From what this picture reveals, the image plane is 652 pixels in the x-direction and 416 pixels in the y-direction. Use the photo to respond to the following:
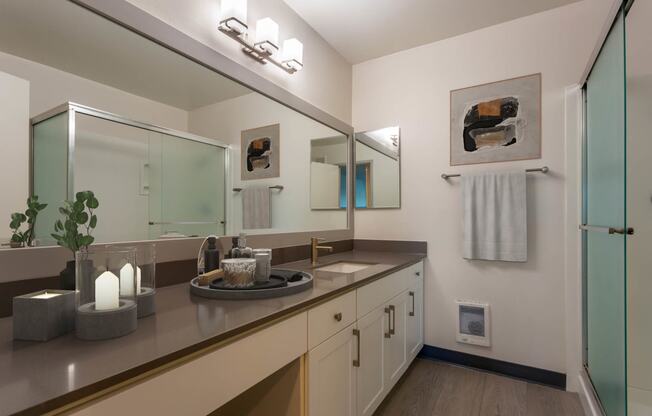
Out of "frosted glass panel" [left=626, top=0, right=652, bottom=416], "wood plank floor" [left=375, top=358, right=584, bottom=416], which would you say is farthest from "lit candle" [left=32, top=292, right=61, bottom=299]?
"frosted glass panel" [left=626, top=0, right=652, bottom=416]

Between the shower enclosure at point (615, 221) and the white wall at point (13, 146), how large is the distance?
2.10 metres

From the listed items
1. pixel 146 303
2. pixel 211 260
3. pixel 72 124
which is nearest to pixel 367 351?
pixel 211 260

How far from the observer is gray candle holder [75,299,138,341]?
29.9 inches

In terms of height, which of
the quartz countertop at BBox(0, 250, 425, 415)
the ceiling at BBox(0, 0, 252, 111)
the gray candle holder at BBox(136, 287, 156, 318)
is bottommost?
the quartz countertop at BBox(0, 250, 425, 415)

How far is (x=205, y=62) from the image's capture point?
1.51m

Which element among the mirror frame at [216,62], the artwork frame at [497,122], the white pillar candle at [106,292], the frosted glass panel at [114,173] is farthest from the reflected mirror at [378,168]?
the white pillar candle at [106,292]

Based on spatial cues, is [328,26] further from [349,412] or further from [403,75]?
[349,412]

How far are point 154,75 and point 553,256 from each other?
236 cm

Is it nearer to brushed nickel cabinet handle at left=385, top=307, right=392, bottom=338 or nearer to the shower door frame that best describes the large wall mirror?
the shower door frame

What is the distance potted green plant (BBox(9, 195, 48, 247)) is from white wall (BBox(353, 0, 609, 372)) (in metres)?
2.11

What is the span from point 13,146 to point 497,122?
242 cm

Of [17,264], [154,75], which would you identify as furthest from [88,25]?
[17,264]

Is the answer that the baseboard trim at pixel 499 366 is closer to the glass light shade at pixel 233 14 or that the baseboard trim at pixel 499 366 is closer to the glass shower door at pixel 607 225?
the glass shower door at pixel 607 225

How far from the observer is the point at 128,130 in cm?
125
